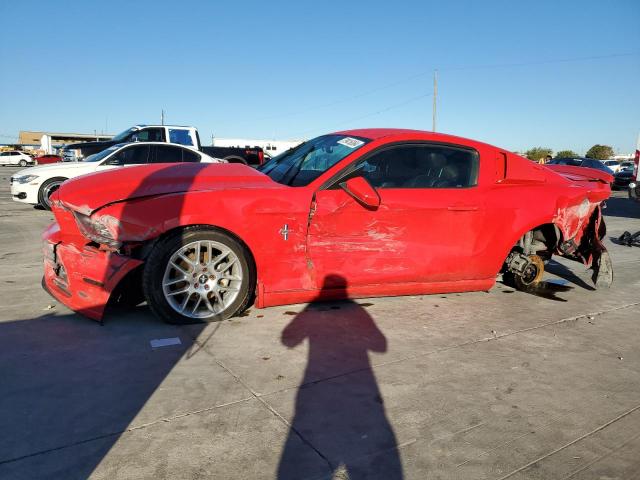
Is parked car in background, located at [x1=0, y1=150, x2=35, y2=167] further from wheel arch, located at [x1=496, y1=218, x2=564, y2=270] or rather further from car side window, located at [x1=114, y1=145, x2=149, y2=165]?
wheel arch, located at [x1=496, y1=218, x2=564, y2=270]

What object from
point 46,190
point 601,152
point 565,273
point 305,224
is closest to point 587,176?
point 565,273

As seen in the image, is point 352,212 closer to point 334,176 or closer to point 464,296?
point 334,176

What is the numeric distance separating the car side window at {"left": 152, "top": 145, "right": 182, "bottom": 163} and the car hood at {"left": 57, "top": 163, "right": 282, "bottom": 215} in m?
7.56

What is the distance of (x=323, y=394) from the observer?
2.83 meters

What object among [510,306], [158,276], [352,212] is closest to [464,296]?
[510,306]

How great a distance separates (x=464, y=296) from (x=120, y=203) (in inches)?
129

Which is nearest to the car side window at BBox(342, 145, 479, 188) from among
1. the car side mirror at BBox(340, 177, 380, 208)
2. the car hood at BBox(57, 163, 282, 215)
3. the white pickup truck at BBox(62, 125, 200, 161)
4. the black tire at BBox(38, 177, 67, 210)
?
the car side mirror at BBox(340, 177, 380, 208)

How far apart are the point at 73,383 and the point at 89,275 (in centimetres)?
98

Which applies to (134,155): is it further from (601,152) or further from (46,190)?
(601,152)

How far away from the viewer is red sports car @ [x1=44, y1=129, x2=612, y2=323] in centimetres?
363

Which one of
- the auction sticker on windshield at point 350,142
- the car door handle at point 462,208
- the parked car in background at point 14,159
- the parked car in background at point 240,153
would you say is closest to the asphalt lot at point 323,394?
the car door handle at point 462,208

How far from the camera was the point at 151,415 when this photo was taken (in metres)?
2.53

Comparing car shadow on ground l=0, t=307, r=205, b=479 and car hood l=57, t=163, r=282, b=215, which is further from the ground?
car hood l=57, t=163, r=282, b=215

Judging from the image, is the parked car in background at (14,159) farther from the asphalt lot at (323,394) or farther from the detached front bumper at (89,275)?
the detached front bumper at (89,275)
